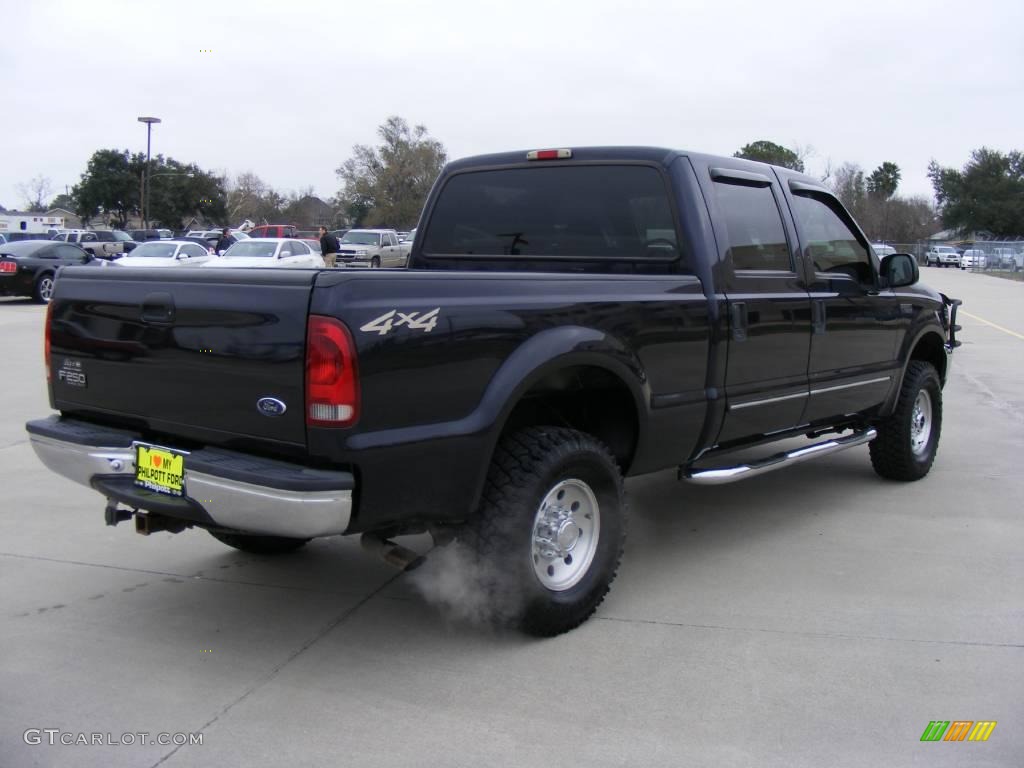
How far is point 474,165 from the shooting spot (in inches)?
220

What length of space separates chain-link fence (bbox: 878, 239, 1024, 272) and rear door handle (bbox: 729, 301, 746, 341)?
120 ft

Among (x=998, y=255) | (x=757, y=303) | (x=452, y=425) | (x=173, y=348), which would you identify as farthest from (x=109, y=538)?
(x=998, y=255)

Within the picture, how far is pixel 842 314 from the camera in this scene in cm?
573

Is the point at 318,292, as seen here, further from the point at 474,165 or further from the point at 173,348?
the point at 474,165

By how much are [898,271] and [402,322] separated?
12.7 ft

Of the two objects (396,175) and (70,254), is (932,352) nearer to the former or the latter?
(70,254)

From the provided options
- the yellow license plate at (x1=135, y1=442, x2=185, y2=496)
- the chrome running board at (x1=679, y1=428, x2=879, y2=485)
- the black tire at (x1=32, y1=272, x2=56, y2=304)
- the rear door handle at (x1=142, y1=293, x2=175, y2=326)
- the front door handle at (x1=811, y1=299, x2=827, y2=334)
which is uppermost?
the front door handle at (x1=811, y1=299, x2=827, y2=334)

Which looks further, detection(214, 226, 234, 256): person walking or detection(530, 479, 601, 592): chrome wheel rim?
detection(214, 226, 234, 256): person walking

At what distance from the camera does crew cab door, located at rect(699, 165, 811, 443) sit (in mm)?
4926

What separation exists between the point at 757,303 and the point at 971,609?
5.63 feet

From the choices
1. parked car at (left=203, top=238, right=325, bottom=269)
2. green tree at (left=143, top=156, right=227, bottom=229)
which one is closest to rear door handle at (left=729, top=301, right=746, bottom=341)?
parked car at (left=203, top=238, right=325, bottom=269)

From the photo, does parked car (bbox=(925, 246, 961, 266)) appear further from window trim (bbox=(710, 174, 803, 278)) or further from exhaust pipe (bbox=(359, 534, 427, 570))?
exhaust pipe (bbox=(359, 534, 427, 570))

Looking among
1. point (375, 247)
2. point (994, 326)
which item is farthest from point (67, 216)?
point (994, 326)

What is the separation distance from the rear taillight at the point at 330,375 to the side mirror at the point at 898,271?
4.05 m
